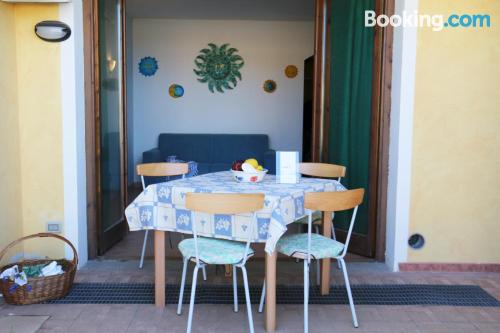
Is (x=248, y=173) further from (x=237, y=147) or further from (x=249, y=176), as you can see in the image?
(x=237, y=147)

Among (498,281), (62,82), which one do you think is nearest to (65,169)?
(62,82)

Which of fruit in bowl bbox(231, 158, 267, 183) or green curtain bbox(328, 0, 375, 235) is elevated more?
green curtain bbox(328, 0, 375, 235)

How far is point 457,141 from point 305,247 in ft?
5.41

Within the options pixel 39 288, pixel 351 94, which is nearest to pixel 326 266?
pixel 351 94

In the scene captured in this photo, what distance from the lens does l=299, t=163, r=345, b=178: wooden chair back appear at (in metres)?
3.34

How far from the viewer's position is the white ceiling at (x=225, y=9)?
6.08 m

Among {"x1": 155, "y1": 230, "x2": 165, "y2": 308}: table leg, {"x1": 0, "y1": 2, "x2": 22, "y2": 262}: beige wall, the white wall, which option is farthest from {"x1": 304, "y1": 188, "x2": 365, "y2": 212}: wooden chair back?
the white wall

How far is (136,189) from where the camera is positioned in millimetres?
6828

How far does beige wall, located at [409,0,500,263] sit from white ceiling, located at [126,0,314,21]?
10.1 ft

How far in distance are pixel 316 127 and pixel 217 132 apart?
3.42m

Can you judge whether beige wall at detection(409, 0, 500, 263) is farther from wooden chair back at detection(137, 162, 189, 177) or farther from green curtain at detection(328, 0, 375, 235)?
A: wooden chair back at detection(137, 162, 189, 177)

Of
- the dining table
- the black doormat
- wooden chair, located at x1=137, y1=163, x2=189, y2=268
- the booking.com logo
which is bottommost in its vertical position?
the black doormat

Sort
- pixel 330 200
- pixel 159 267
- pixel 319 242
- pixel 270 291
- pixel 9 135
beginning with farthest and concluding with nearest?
1. pixel 9 135
2. pixel 159 267
3. pixel 319 242
4. pixel 270 291
5. pixel 330 200

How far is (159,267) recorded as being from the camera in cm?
273
